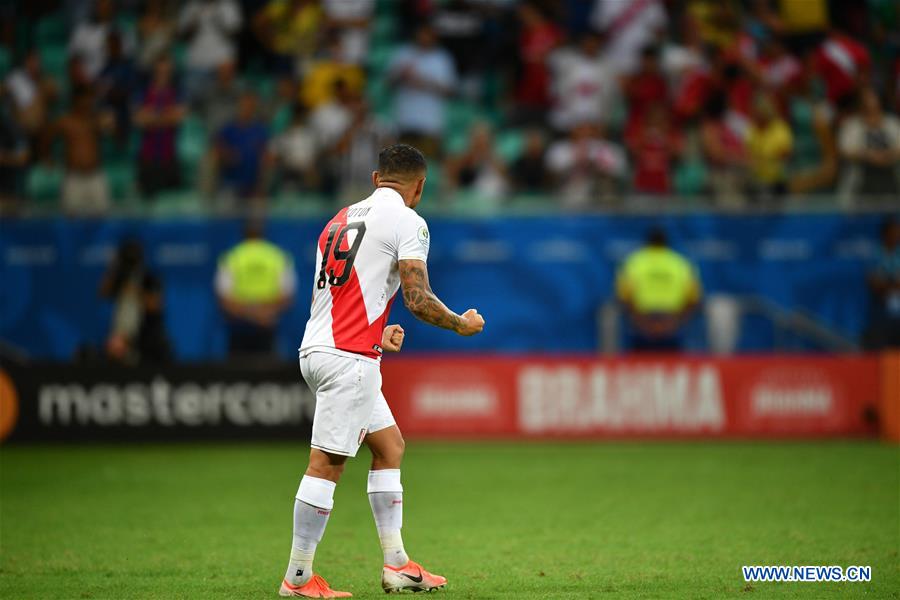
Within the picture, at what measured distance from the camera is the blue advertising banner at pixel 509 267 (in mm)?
18266

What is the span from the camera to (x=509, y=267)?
18.4 meters

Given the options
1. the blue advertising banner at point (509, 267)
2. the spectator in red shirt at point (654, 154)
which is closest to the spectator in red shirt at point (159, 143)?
the blue advertising banner at point (509, 267)

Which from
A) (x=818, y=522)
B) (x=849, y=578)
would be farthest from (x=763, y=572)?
(x=818, y=522)

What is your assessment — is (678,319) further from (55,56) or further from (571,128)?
(55,56)

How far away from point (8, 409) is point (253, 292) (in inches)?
130

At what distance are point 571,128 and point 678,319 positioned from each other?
3.67 m

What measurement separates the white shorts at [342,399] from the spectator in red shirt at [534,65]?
13198 mm

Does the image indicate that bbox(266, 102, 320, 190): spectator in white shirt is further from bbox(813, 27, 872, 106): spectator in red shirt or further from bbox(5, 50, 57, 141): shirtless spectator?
bbox(813, 27, 872, 106): spectator in red shirt

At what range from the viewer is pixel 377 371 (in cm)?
754

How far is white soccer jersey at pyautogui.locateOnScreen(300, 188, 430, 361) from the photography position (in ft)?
24.6

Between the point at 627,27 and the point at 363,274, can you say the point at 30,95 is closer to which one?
the point at 627,27

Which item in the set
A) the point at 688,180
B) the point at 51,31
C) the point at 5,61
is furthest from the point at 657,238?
the point at 51,31

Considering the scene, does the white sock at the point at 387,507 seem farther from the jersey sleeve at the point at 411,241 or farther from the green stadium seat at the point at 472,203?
the green stadium seat at the point at 472,203

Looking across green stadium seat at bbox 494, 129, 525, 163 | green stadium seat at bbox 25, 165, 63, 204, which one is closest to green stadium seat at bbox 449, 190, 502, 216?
green stadium seat at bbox 494, 129, 525, 163
